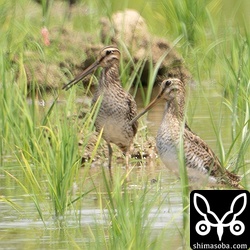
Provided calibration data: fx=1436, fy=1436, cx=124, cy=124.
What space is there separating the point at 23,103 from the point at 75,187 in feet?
2.38

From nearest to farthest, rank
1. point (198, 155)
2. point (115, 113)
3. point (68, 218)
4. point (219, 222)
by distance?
point (219, 222), point (68, 218), point (198, 155), point (115, 113)

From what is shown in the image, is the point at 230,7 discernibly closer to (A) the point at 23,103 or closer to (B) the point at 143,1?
(B) the point at 143,1

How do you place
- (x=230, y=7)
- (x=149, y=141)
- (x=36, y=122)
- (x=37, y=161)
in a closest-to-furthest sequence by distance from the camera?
(x=37, y=161), (x=36, y=122), (x=149, y=141), (x=230, y=7)

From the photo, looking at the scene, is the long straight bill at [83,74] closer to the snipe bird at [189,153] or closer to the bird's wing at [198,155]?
the snipe bird at [189,153]

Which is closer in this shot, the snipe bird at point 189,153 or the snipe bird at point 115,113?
the snipe bird at point 189,153

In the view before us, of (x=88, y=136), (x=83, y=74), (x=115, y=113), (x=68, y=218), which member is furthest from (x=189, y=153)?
(x=83, y=74)

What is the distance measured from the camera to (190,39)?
45.6 feet

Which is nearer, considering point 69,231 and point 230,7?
point 69,231

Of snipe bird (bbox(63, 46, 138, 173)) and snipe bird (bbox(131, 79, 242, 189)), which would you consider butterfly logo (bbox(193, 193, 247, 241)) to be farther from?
snipe bird (bbox(63, 46, 138, 173))

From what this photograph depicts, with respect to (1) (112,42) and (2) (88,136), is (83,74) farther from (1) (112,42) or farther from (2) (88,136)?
(1) (112,42)

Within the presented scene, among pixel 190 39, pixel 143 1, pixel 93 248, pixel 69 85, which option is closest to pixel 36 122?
pixel 69 85

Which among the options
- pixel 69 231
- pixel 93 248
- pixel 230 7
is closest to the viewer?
pixel 93 248

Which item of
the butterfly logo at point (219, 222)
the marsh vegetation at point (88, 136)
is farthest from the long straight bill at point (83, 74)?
the butterfly logo at point (219, 222)

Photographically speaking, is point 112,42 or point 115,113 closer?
point 115,113
